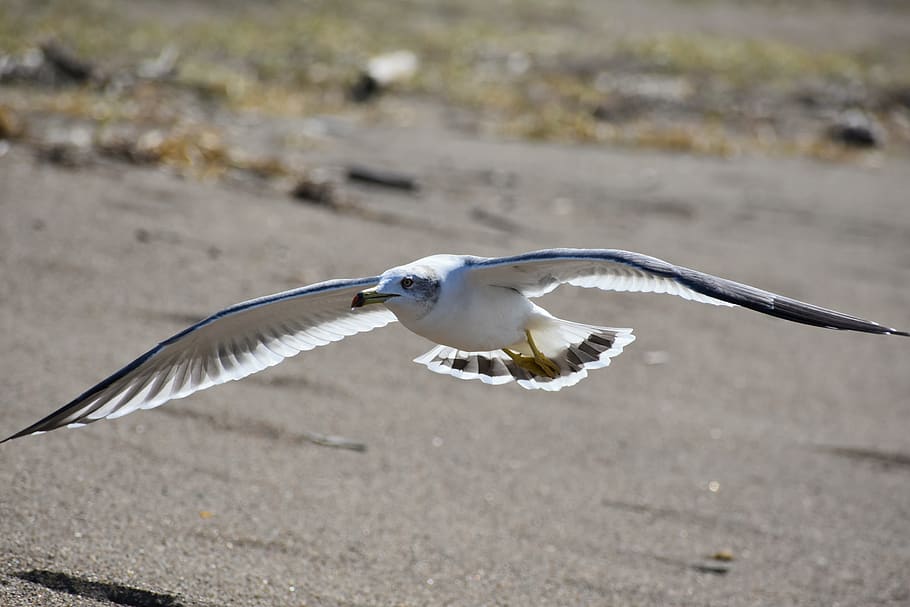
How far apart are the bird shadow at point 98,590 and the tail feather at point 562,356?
1480 millimetres

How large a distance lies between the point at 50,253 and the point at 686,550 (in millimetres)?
4120

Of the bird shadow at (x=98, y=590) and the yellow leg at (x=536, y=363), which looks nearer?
the bird shadow at (x=98, y=590)

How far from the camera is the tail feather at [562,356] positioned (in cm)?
486

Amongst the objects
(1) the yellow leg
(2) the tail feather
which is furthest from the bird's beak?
(1) the yellow leg

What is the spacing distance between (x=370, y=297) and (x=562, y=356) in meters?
1.06

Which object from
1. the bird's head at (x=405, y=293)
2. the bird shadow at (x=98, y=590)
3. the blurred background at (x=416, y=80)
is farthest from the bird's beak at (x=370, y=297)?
the blurred background at (x=416, y=80)

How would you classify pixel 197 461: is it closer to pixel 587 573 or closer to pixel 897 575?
pixel 587 573

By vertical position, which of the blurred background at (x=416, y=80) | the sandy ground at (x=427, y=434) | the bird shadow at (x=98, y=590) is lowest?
the bird shadow at (x=98, y=590)

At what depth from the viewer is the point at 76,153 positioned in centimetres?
834

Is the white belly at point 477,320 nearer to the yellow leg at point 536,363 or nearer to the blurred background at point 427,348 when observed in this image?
the yellow leg at point 536,363

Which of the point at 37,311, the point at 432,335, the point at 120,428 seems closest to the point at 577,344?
the point at 432,335

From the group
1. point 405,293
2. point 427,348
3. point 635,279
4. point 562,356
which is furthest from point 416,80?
point 635,279

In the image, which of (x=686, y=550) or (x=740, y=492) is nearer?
(x=686, y=550)

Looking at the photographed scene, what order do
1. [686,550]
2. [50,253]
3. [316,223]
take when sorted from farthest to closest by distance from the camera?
[316,223] < [50,253] < [686,550]
